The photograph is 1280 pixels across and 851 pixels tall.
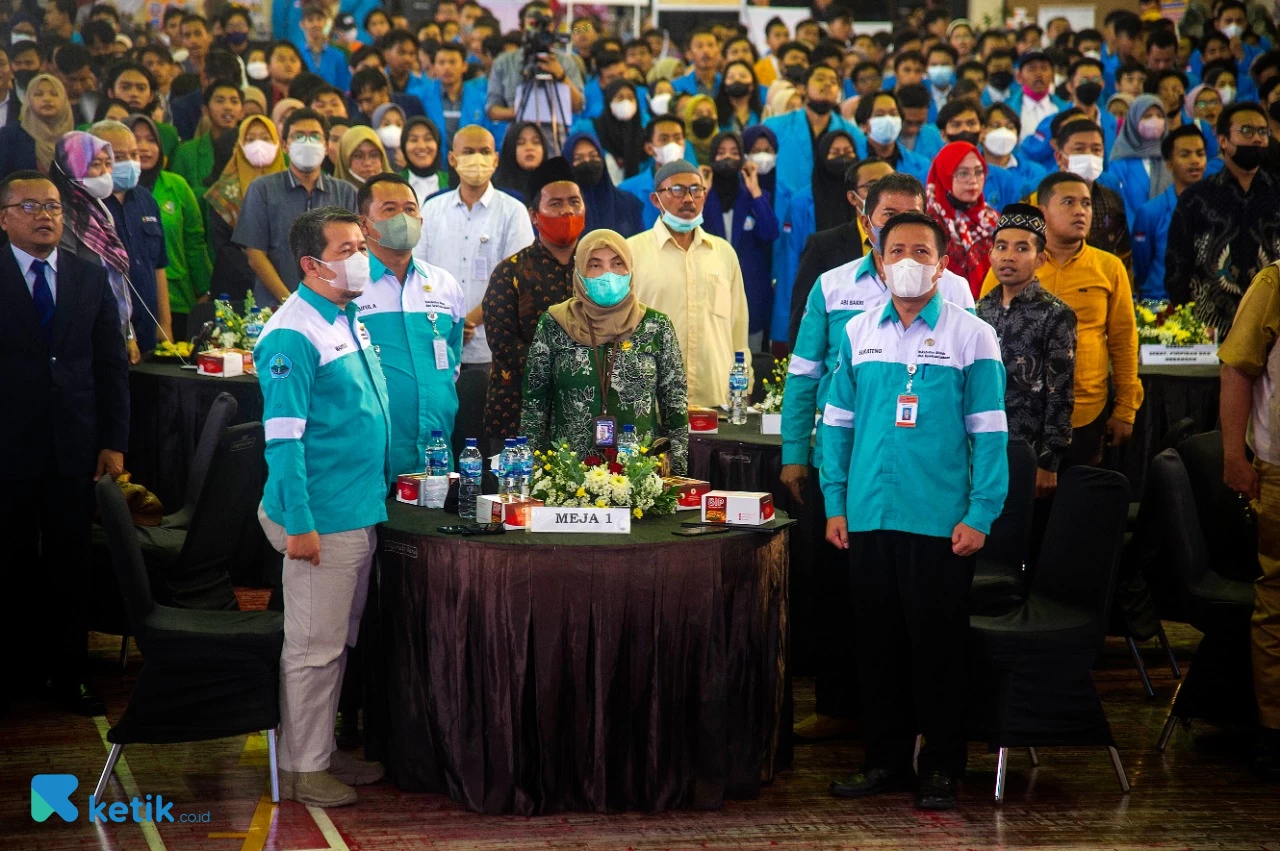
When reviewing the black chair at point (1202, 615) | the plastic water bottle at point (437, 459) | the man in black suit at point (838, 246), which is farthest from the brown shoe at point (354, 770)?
the man in black suit at point (838, 246)

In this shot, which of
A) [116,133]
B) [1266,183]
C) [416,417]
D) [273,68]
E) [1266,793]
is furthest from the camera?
[273,68]

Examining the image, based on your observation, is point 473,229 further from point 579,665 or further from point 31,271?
point 579,665

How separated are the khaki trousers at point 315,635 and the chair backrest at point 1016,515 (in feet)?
7.45

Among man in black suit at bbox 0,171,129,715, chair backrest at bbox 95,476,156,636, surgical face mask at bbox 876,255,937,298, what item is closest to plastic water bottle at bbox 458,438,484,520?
chair backrest at bbox 95,476,156,636

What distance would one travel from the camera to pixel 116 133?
25.1 ft

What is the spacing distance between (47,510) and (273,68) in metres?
6.59

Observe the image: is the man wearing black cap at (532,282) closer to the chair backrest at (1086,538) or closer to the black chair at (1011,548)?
the black chair at (1011,548)

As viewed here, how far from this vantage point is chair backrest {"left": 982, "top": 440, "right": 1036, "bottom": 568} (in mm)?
5180

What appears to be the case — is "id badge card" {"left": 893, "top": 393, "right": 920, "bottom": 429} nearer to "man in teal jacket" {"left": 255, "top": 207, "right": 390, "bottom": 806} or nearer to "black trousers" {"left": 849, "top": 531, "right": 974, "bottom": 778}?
"black trousers" {"left": 849, "top": 531, "right": 974, "bottom": 778}

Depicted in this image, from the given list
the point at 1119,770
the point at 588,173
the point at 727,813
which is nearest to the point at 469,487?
the point at 727,813

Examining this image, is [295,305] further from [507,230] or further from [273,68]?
[273,68]

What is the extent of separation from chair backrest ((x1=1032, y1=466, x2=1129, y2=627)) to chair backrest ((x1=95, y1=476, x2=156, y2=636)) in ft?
9.92

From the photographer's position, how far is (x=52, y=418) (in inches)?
211

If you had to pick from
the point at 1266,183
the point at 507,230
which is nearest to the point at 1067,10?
the point at 1266,183
